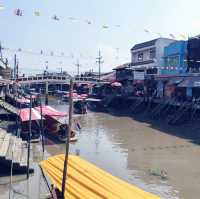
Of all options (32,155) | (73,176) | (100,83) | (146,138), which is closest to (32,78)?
(100,83)

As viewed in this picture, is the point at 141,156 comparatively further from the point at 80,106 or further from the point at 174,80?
the point at 80,106

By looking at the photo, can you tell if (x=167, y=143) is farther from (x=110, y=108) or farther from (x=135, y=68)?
(x=135, y=68)

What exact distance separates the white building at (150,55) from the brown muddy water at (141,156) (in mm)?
17599

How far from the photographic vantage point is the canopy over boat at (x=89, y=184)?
29.3 ft

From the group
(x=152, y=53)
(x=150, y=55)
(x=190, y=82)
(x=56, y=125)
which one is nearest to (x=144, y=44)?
(x=150, y=55)

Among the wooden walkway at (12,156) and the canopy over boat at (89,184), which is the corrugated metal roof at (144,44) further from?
the canopy over boat at (89,184)

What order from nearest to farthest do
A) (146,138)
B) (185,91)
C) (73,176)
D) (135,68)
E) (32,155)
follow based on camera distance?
(73,176) → (32,155) → (146,138) → (185,91) → (135,68)

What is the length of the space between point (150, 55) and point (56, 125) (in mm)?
32834

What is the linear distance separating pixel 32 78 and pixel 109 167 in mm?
42859

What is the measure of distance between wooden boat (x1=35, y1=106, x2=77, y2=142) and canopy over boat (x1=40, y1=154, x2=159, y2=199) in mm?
12317

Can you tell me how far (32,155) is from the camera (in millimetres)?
20094

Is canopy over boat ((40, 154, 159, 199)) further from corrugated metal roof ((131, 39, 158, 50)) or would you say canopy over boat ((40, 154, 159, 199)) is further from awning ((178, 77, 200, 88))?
corrugated metal roof ((131, 39, 158, 50))

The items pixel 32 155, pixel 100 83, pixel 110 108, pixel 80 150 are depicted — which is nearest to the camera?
pixel 32 155

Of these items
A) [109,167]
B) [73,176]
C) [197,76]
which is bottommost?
[109,167]
